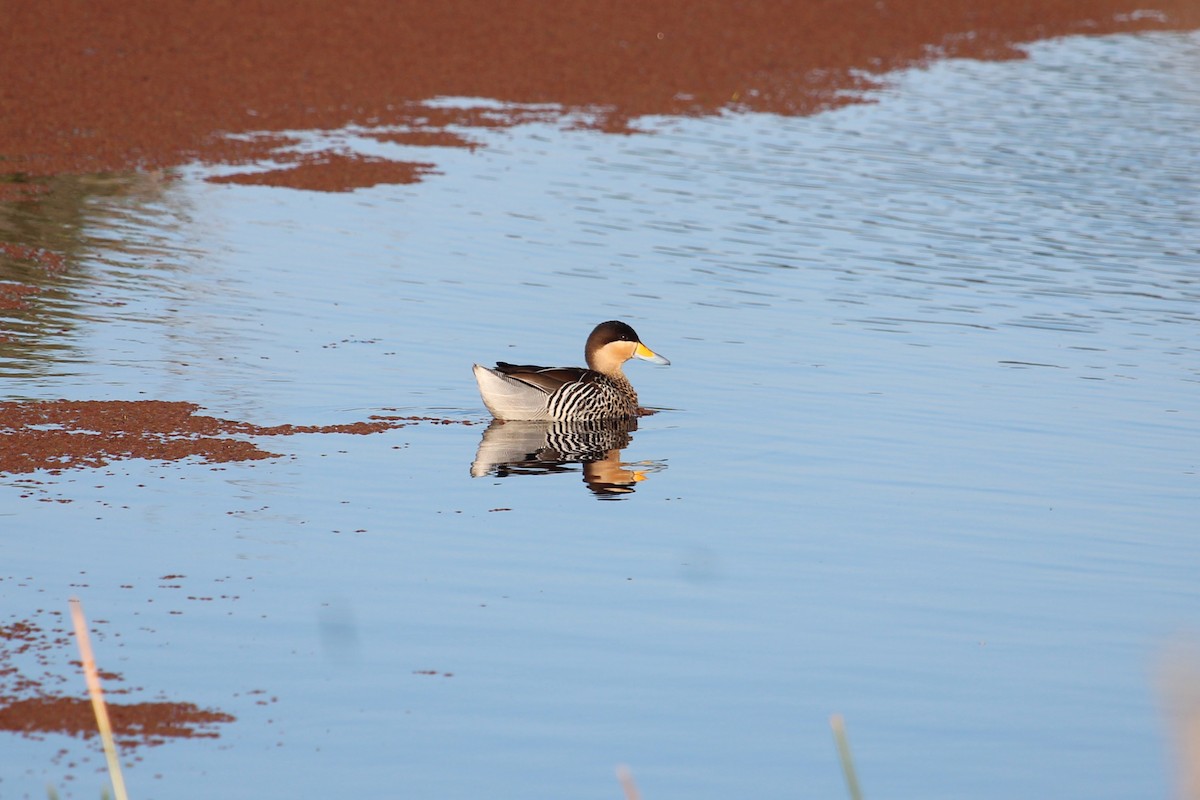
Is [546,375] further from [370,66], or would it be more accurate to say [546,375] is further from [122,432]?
[370,66]

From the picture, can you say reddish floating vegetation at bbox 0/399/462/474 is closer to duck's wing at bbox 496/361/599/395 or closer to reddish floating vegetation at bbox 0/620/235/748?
duck's wing at bbox 496/361/599/395

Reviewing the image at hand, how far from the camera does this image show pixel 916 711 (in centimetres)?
676

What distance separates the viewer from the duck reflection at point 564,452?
34.2 feet

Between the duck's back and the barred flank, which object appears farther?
the barred flank

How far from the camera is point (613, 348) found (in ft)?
40.6

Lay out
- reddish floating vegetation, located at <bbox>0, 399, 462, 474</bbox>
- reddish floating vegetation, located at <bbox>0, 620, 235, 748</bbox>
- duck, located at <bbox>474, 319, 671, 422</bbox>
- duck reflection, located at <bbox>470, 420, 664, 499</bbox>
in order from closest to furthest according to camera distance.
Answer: reddish floating vegetation, located at <bbox>0, 620, 235, 748</bbox>
reddish floating vegetation, located at <bbox>0, 399, 462, 474</bbox>
duck reflection, located at <bbox>470, 420, 664, 499</bbox>
duck, located at <bbox>474, 319, 671, 422</bbox>

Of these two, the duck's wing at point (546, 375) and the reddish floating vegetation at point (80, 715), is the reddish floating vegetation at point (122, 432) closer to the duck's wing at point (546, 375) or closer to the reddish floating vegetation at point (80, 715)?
the duck's wing at point (546, 375)

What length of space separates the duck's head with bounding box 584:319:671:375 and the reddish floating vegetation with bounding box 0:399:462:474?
1.46 m

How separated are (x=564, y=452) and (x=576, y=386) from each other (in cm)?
70

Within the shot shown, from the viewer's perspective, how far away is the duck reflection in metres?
10.4

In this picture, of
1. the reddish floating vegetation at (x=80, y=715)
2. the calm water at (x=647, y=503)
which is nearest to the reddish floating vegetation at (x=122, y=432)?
the calm water at (x=647, y=503)

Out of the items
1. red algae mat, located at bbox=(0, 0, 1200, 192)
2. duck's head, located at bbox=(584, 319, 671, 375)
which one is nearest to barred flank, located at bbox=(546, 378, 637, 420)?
duck's head, located at bbox=(584, 319, 671, 375)

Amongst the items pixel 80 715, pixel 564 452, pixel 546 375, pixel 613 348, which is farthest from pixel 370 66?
pixel 80 715

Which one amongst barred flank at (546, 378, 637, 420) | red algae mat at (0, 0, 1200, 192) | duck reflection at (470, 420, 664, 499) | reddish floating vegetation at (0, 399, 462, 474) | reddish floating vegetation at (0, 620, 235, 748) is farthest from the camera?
red algae mat at (0, 0, 1200, 192)
